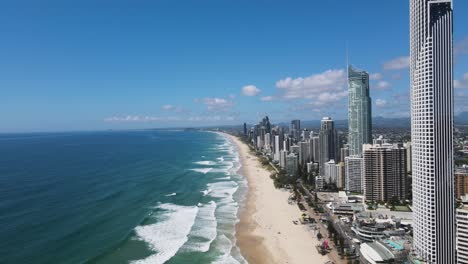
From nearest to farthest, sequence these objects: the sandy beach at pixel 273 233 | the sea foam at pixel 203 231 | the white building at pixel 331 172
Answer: the sandy beach at pixel 273 233, the sea foam at pixel 203 231, the white building at pixel 331 172

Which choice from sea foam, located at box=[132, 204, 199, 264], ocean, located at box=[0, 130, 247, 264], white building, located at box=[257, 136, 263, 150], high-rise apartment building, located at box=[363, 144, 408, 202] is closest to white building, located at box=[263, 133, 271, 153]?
white building, located at box=[257, 136, 263, 150]

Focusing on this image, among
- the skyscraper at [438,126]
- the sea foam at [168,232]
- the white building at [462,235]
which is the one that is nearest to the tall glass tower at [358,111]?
the sea foam at [168,232]

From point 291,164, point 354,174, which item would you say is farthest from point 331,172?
point 291,164

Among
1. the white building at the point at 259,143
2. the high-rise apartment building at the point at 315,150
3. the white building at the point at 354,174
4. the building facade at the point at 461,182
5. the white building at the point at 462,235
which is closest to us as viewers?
the white building at the point at 462,235

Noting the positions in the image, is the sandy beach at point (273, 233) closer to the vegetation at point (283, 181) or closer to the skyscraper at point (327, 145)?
the vegetation at point (283, 181)

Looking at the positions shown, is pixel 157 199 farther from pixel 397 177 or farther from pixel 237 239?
pixel 397 177

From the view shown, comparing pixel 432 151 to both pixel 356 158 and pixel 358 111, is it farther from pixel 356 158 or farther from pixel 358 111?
pixel 358 111

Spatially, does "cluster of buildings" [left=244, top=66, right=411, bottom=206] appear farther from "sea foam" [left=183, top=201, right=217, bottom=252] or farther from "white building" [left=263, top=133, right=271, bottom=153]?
"sea foam" [left=183, top=201, right=217, bottom=252]
